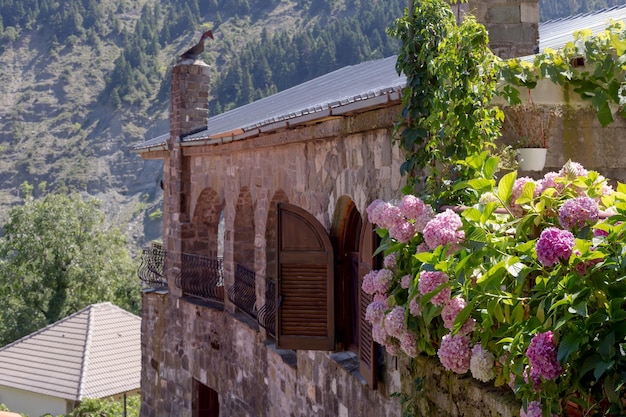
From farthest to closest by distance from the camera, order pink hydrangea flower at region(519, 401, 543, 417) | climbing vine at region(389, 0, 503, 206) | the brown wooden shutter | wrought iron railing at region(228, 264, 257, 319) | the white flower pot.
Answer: wrought iron railing at region(228, 264, 257, 319) → the brown wooden shutter → the white flower pot → climbing vine at region(389, 0, 503, 206) → pink hydrangea flower at region(519, 401, 543, 417)

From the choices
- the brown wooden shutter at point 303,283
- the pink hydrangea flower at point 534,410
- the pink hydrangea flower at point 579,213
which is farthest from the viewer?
the brown wooden shutter at point 303,283

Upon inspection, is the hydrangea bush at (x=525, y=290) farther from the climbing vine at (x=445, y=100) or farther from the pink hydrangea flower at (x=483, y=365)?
the climbing vine at (x=445, y=100)

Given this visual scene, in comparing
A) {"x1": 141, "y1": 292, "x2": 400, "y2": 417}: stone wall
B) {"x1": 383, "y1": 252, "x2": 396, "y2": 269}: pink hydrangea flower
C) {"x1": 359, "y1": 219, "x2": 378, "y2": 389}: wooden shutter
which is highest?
{"x1": 383, "y1": 252, "x2": 396, "y2": 269}: pink hydrangea flower

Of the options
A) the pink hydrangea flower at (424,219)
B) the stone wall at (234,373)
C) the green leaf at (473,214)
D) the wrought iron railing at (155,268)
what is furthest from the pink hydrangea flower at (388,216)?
the wrought iron railing at (155,268)

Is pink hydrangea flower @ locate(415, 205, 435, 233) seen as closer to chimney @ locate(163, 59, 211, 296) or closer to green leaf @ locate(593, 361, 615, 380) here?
green leaf @ locate(593, 361, 615, 380)

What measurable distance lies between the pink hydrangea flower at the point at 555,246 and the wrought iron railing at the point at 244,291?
24.1ft

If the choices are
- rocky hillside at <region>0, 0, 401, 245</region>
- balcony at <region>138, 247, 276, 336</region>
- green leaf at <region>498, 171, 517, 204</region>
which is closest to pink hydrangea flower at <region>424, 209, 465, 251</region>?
green leaf at <region>498, 171, 517, 204</region>

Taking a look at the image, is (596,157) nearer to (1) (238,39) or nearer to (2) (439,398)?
(2) (439,398)

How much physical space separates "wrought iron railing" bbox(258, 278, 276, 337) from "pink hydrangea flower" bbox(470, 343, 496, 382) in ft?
18.6

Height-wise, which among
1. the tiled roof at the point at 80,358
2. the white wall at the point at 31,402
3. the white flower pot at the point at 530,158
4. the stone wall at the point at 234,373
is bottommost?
the white wall at the point at 31,402

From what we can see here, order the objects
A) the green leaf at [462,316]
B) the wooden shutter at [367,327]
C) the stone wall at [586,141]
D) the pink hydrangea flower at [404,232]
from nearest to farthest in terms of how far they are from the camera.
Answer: the green leaf at [462,316]
the pink hydrangea flower at [404,232]
the stone wall at [586,141]
the wooden shutter at [367,327]

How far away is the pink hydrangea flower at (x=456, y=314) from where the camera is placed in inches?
154

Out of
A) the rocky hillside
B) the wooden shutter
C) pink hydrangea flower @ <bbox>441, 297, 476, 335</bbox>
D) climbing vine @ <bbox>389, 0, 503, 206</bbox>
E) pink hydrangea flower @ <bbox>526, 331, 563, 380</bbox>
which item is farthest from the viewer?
the rocky hillside

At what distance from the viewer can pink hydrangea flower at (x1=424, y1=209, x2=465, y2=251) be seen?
404cm
